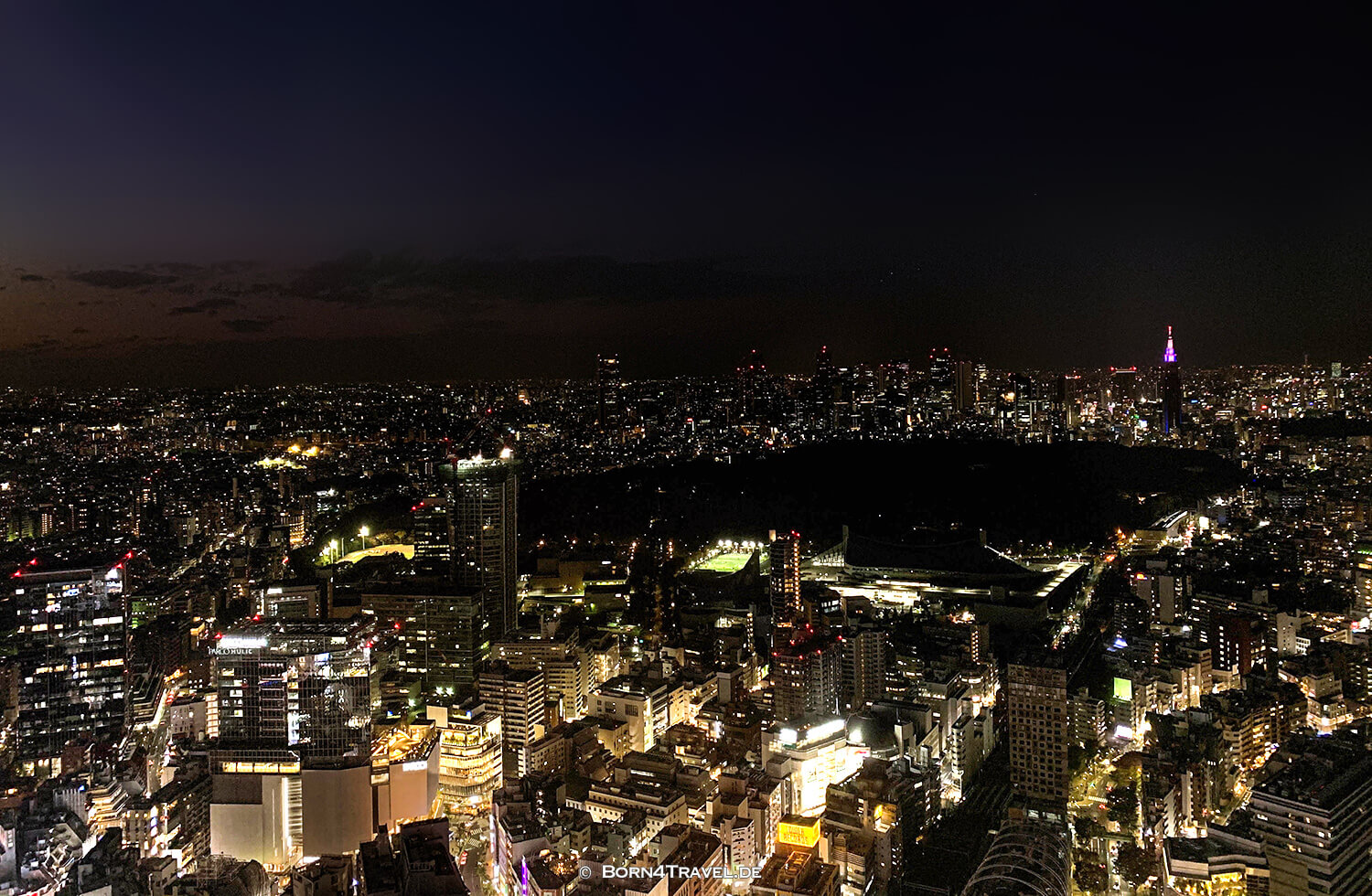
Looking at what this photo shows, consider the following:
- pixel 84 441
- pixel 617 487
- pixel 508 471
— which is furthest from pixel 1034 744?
pixel 617 487

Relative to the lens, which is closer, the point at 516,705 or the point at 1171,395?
the point at 516,705

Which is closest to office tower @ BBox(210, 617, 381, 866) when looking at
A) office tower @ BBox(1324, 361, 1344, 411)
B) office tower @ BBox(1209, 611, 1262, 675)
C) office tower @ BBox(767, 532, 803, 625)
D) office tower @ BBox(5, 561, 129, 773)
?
office tower @ BBox(5, 561, 129, 773)

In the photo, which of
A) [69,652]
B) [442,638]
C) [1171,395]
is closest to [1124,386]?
[1171,395]

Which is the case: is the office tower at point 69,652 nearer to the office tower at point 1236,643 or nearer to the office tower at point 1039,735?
the office tower at point 1039,735

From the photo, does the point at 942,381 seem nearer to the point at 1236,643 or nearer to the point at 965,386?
the point at 965,386

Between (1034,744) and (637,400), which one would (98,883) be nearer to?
(1034,744)

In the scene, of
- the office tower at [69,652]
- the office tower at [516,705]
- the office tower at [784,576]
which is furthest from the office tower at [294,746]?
the office tower at [784,576]
